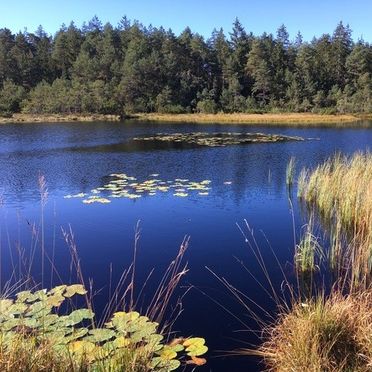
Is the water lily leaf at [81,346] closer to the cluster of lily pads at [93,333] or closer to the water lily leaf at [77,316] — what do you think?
the cluster of lily pads at [93,333]

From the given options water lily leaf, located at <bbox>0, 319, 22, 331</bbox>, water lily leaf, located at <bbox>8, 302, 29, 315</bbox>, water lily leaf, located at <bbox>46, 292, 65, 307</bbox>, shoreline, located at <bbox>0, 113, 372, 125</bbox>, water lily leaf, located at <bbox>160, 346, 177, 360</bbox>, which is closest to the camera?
water lily leaf, located at <bbox>160, 346, 177, 360</bbox>

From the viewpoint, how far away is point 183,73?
269ft

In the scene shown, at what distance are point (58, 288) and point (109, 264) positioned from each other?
176 centimetres

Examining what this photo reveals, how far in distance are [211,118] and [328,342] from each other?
63.2m

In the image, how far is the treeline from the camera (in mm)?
73562

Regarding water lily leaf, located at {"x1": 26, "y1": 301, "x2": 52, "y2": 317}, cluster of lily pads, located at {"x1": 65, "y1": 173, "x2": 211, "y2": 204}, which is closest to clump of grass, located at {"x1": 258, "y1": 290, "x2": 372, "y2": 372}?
water lily leaf, located at {"x1": 26, "y1": 301, "x2": 52, "y2": 317}

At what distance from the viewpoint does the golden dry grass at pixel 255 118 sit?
2457 inches

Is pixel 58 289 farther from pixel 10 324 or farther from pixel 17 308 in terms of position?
pixel 10 324

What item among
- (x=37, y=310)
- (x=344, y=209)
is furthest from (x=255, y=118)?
(x=37, y=310)

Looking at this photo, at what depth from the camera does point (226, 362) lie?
575cm

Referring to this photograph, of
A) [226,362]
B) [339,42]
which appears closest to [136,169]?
[226,362]

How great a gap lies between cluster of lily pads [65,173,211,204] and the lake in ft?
0.91

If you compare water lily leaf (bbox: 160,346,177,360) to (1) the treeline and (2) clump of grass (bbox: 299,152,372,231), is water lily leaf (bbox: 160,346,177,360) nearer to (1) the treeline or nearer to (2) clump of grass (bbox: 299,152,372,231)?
(2) clump of grass (bbox: 299,152,372,231)

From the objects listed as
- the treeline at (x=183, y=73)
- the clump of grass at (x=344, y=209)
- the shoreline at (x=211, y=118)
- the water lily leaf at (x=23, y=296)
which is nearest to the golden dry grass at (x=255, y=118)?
the shoreline at (x=211, y=118)
